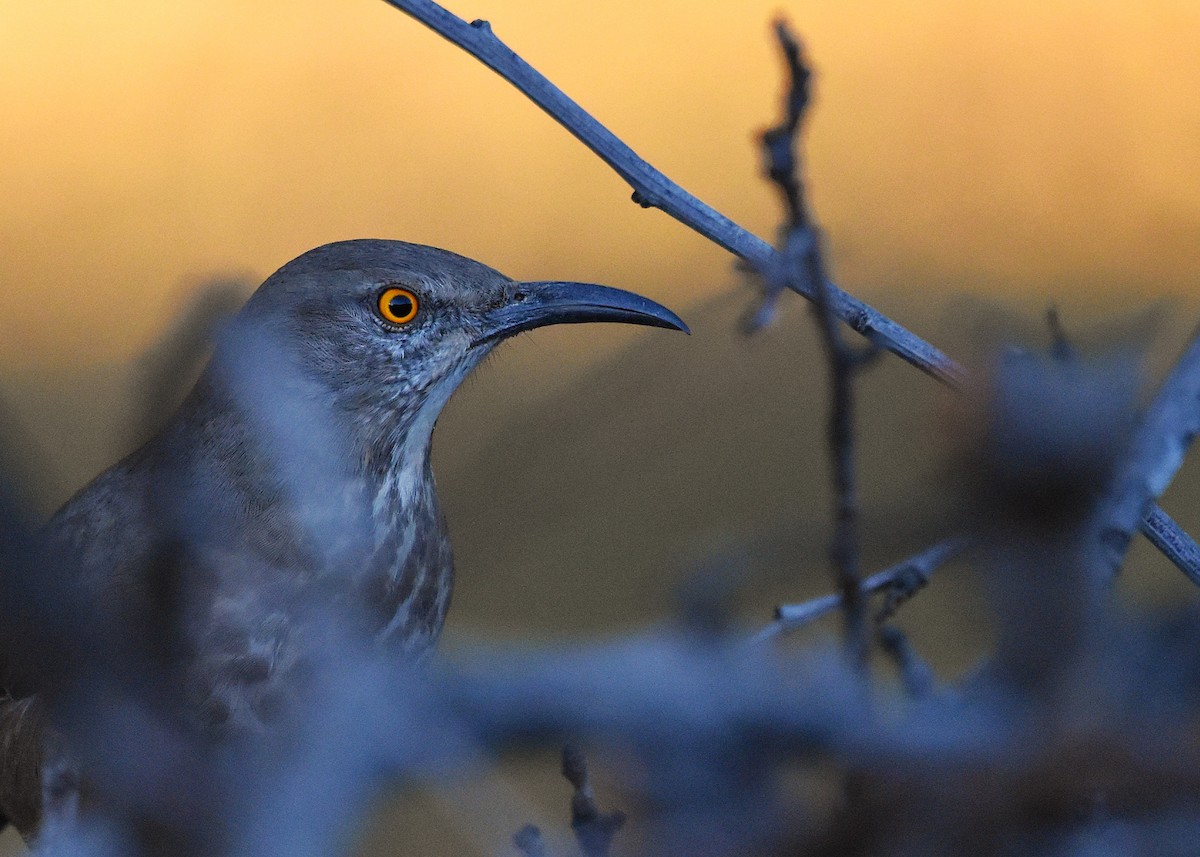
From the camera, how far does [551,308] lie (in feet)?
8.86

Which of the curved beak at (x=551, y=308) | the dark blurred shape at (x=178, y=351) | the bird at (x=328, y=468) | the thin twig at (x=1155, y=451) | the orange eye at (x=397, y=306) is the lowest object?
the bird at (x=328, y=468)

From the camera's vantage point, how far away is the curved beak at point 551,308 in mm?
2619

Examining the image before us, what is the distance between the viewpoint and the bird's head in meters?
2.67

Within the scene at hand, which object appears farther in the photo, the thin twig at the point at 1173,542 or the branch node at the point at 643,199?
the branch node at the point at 643,199

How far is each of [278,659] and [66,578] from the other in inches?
57.0

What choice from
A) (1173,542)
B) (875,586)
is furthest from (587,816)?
(1173,542)

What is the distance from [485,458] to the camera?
100 cm

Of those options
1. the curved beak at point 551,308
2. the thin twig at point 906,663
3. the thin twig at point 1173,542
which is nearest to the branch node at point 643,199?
the thin twig at point 1173,542

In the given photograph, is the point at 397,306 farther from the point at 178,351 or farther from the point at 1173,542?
the point at 178,351

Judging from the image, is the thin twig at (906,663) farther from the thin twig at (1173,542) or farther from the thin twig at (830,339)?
the thin twig at (1173,542)

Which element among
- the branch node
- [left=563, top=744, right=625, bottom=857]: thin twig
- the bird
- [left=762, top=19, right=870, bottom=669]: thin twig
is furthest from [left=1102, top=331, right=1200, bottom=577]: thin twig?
the bird

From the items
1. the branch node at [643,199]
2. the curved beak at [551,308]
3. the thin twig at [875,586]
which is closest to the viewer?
the thin twig at [875,586]

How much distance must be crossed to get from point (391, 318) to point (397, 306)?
27 mm

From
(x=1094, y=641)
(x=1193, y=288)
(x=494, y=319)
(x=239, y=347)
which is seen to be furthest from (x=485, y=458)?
(x=1193, y=288)
